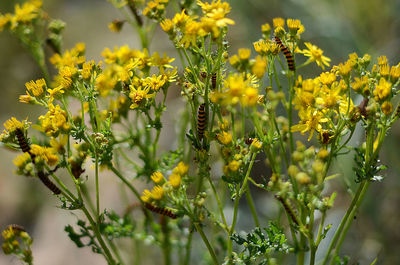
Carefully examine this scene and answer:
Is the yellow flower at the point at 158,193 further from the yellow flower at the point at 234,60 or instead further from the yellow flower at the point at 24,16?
the yellow flower at the point at 24,16

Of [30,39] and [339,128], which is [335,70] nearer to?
[339,128]

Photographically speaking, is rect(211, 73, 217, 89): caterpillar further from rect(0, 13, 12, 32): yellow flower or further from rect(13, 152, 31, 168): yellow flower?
rect(0, 13, 12, 32): yellow flower

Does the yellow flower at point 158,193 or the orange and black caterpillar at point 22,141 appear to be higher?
the orange and black caterpillar at point 22,141

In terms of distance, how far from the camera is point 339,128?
57.1 inches

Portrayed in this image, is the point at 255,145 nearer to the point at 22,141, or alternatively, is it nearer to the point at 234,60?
the point at 234,60

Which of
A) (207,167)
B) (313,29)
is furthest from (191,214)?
(313,29)

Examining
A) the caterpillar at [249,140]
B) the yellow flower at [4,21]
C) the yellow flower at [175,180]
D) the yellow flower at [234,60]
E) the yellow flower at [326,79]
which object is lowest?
the yellow flower at [175,180]

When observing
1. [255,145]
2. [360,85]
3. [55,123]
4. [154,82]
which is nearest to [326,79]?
[360,85]

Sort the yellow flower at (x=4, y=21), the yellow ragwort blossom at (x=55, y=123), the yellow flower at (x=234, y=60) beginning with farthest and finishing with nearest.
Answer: the yellow flower at (x=4, y=21), the yellow ragwort blossom at (x=55, y=123), the yellow flower at (x=234, y=60)

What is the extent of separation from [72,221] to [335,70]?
362 centimetres

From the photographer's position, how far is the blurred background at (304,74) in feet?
11.3

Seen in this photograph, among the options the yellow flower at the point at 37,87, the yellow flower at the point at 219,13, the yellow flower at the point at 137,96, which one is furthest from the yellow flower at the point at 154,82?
the yellow flower at the point at 37,87

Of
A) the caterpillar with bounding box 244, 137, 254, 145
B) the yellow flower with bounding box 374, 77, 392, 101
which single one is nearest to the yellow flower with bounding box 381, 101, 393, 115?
the yellow flower with bounding box 374, 77, 392, 101

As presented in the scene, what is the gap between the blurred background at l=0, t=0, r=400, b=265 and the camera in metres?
3.46
